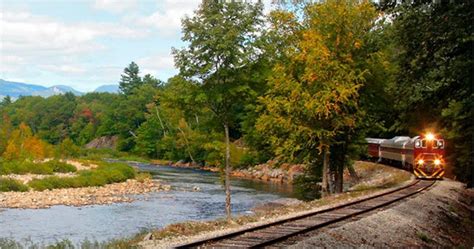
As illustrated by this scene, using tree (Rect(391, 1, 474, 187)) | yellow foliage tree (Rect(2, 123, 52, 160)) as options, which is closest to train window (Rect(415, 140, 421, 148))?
tree (Rect(391, 1, 474, 187))

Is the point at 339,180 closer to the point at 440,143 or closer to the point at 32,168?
the point at 440,143

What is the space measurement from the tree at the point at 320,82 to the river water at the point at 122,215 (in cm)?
735

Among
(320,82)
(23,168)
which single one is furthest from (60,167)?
(320,82)

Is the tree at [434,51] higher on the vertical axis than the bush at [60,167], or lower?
higher

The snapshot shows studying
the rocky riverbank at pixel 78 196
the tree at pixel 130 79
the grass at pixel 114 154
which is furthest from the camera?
the tree at pixel 130 79

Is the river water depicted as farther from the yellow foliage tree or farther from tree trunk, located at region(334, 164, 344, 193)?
the yellow foliage tree

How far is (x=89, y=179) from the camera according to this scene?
5800cm

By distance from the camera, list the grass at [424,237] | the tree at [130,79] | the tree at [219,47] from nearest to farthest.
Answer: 1. the grass at [424,237]
2. the tree at [219,47]
3. the tree at [130,79]

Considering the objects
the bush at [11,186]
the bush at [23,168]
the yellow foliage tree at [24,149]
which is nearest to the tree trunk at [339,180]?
the bush at [11,186]

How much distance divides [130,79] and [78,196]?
122054mm

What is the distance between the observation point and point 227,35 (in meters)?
27.6

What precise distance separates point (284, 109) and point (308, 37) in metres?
4.16

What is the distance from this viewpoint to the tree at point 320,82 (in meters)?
29.9

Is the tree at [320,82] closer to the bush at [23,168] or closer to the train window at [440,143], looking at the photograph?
the train window at [440,143]
